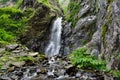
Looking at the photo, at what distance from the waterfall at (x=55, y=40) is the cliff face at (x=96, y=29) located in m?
1.09

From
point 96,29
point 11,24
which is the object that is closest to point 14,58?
point 96,29

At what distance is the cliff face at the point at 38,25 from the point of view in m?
27.8

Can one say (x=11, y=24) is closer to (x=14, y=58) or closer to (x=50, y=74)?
(x=14, y=58)

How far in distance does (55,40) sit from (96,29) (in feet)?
24.6

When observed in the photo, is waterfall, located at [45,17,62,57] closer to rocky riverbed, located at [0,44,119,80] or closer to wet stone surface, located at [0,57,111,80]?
rocky riverbed, located at [0,44,119,80]

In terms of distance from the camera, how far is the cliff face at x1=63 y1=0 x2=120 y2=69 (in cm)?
1366

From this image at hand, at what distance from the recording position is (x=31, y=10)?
31.4 metres

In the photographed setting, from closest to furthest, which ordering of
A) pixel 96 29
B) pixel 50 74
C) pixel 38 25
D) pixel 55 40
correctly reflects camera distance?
pixel 50 74 → pixel 96 29 → pixel 55 40 → pixel 38 25

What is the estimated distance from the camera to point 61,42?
26641 millimetres

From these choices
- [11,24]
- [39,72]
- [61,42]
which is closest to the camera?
[39,72]

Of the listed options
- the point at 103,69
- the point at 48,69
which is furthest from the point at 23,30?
the point at 103,69

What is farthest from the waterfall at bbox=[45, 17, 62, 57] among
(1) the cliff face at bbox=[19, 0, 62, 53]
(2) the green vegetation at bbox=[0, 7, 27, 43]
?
(2) the green vegetation at bbox=[0, 7, 27, 43]

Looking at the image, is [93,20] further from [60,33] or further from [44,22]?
[44,22]

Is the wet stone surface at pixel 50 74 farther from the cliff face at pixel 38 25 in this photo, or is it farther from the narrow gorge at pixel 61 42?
the cliff face at pixel 38 25
